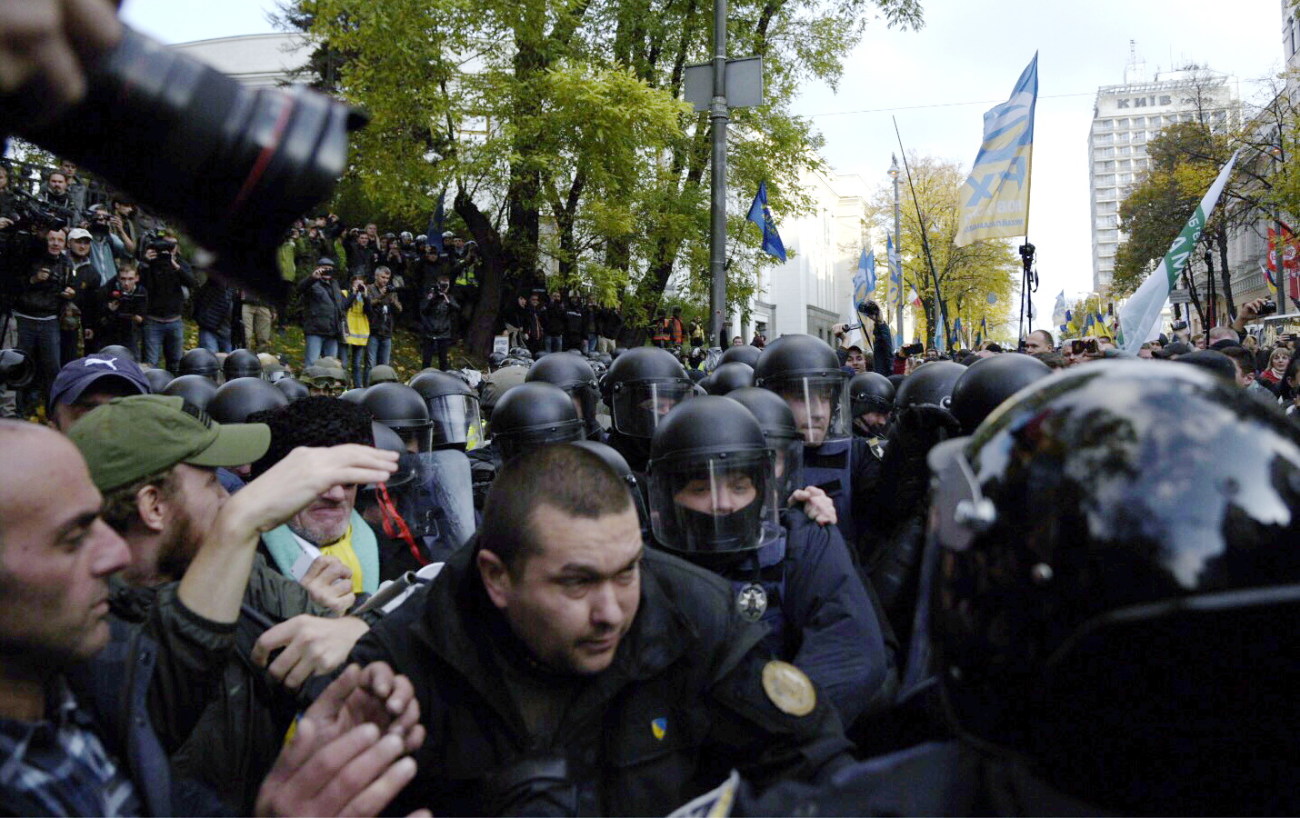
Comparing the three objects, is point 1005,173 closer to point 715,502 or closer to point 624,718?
point 715,502

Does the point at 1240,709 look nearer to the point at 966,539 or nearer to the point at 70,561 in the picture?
the point at 966,539

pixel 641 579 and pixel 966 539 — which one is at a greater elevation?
pixel 966 539

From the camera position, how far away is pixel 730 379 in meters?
6.04

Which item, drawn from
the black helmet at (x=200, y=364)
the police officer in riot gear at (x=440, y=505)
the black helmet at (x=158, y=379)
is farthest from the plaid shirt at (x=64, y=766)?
the black helmet at (x=200, y=364)

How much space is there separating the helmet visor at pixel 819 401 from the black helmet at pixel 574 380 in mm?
1216

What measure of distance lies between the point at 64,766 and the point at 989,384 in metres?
2.90

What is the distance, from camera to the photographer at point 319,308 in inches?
496

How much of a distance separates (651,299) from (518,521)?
1889cm

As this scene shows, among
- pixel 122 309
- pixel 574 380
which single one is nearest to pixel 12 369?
pixel 574 380

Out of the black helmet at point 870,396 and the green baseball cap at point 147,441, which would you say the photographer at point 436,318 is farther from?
the green baseball cap at point 147,441

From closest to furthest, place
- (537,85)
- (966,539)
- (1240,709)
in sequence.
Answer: (1240,709)
(966,539)
(537,85)

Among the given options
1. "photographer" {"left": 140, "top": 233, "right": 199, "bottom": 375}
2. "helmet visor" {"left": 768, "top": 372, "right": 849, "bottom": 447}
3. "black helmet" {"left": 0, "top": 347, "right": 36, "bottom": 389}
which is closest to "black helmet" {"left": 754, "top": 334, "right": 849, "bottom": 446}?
"helmet visor" {"left": 768, "top": 372, "right": 849, "bottom": 447}

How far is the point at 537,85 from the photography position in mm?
16859

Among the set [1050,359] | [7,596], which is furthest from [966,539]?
[1050,359]
